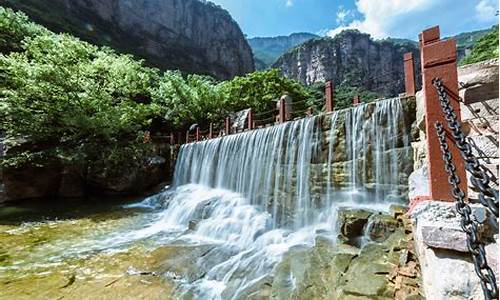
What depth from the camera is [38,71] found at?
10.9 m

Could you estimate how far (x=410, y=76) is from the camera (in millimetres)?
6676

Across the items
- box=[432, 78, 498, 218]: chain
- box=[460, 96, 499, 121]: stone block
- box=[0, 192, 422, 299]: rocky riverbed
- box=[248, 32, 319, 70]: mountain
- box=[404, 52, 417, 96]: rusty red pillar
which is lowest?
box=[0, 192, 422, 299]: rocky riverbed

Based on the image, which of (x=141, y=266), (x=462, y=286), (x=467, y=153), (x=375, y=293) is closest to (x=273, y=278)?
(x=375, y=293)

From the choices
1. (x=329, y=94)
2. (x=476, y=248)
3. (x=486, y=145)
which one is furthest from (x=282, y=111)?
(x=476, y=248)

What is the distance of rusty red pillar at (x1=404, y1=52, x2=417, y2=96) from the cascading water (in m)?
0.66

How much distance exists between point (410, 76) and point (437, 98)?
224 inches

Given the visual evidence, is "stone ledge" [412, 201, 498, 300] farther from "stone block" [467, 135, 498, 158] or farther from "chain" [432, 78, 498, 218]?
"stone block" [467, 135, 498, 158]

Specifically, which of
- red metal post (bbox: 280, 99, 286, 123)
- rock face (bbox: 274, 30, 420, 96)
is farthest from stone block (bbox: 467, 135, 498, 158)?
rock face (bbox: 274, 30, 420, 96)

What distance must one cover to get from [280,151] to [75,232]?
6.61 metres

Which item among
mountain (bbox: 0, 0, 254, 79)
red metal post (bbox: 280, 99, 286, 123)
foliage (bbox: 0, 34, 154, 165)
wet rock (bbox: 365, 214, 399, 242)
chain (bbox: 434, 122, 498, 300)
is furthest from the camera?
mountain (bbox: 0, 0, 254, 79)

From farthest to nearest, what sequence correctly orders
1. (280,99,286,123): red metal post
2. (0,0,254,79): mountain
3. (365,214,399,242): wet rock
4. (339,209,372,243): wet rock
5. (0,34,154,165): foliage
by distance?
(0,0,254,79): mountain < (280,99,286,123): red metal post < (0,34,154,165): foliage < (339,209,372,243): wet rock < (365,214,399,242): wet rock

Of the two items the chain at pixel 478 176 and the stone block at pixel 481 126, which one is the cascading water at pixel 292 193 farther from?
the chain at pixel 478 176

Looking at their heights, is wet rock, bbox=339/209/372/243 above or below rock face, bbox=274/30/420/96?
below

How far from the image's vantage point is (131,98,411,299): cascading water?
5.19 meters
